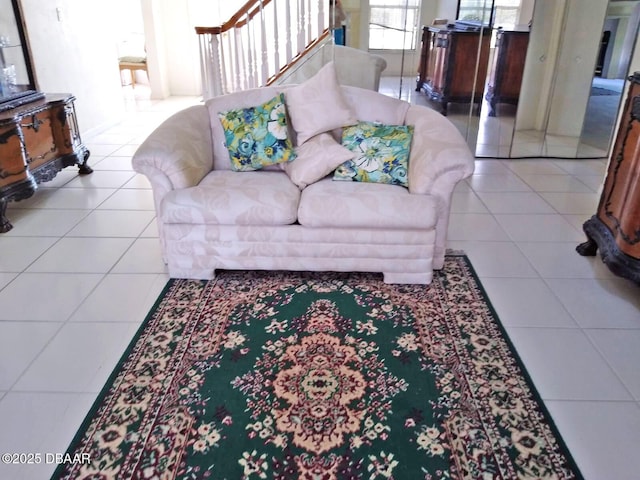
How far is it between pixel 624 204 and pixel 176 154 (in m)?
Answer: 2.14

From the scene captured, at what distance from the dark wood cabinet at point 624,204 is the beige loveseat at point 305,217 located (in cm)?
74

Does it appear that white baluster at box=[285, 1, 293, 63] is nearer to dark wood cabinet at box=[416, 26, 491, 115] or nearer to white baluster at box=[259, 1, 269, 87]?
white baluster at box=[259, 1, 269, 87]

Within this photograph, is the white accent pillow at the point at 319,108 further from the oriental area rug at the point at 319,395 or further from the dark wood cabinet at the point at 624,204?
the dark wood cabinet at the point at 624,204

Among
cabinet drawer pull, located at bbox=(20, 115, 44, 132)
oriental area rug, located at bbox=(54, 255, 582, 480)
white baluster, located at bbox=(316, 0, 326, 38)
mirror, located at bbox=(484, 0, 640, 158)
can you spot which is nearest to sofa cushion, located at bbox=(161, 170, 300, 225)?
oriental area rug, located at bbox=(54, 255, 582, 480)

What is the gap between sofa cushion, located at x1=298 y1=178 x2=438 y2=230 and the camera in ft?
7.73

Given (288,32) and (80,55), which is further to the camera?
(80,55)

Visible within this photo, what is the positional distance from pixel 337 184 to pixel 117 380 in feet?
4.42

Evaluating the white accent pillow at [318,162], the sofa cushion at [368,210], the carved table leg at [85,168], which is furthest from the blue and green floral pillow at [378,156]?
the carved table leg at [85,168]

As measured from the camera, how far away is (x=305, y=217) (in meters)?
2.40

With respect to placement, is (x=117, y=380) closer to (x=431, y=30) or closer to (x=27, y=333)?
(x=27, y=333)

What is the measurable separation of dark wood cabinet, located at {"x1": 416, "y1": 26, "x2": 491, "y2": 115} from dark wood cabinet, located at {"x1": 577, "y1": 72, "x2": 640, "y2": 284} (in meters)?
2.12

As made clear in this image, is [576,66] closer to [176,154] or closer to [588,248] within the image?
[588,248]

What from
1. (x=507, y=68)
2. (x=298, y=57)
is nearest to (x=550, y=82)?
(x=507, y=68)

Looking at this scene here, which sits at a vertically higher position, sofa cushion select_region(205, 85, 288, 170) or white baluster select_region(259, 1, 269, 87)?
white baluster select_region(259, 1, 269, 87)
